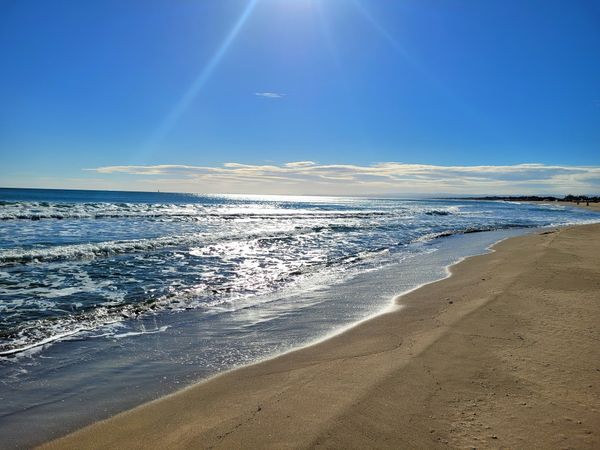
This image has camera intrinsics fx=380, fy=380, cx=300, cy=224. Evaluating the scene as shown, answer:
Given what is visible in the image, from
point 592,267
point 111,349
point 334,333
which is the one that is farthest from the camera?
point 592,267

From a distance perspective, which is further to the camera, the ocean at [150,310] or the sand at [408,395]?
the ocean at [150,310]

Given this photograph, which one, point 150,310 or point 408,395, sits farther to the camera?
point 150,310

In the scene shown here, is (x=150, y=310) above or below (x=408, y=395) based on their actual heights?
below

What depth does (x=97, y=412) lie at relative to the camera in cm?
386

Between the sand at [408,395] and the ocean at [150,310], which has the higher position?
the sand at [408,395]

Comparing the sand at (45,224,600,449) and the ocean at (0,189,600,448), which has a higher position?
the sand at (45,224,600,449)

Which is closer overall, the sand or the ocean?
the sand

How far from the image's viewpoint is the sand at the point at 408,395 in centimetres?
314

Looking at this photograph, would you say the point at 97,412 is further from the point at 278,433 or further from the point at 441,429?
the point at 441,429

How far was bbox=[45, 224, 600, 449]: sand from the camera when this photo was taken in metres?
3.14

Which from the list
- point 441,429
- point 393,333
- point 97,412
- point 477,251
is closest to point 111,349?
point 97,412

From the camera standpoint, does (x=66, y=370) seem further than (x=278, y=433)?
Yes

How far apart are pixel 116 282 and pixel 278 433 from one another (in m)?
8.40

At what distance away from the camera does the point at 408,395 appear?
3775 mm
